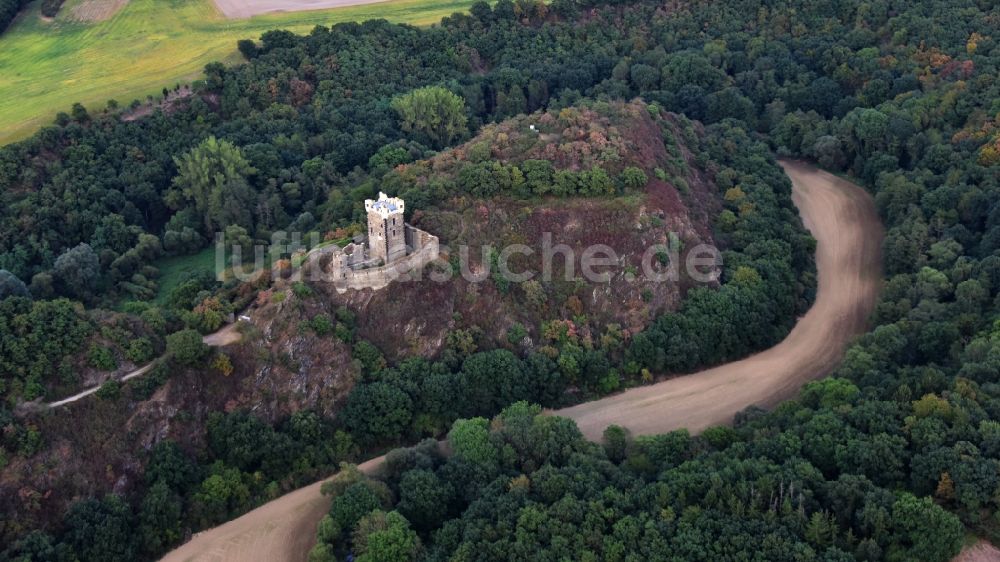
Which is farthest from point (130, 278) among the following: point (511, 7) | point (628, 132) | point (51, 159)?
point (511, 7)

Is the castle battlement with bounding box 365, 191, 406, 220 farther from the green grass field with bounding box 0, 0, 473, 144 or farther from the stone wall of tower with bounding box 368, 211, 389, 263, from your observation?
the green grass field with bounding box 0, 0, 473, 144

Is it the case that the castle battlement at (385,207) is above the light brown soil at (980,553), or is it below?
above

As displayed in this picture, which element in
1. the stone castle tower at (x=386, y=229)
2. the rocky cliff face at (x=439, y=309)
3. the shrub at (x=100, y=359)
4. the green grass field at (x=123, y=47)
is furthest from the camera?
the green grass field at (x=123, y=47)

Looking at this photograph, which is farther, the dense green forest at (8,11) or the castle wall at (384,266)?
the dense green forest at (8,11)

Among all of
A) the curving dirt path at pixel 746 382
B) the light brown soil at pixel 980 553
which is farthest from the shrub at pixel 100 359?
the light brown soil at pixel 980 553

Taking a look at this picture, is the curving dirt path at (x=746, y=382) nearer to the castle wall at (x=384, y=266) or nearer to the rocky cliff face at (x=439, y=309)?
the rocky cliff face at (x=439, y=309)

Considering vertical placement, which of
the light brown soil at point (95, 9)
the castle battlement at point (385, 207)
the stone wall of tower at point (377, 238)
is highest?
the light brown soil at point (95, 9)

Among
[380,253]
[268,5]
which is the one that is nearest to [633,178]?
[380,253]

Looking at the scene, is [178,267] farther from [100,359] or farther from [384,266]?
[384,266]
